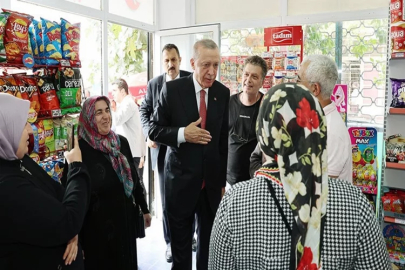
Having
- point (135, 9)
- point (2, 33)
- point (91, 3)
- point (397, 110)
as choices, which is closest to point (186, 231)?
point (2, 33)

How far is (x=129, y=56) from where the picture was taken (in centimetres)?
477

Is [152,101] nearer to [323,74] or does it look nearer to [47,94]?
[47,94]

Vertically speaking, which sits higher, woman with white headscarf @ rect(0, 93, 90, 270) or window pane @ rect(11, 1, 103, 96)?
window pane @ rect(11, 1, 103, 96)

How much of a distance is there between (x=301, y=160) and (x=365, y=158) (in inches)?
97.5

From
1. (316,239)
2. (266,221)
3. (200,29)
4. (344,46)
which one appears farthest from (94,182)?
(344,46)

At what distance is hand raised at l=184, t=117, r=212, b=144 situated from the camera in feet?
7.58

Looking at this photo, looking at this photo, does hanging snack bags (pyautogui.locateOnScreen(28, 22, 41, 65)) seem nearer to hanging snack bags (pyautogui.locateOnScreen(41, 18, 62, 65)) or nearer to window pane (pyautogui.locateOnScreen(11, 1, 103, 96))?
hanging snack bags (pyautogui.locateOnScreen(41, 18, 62, 65))

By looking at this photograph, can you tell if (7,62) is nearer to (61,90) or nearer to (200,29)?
(61,90)

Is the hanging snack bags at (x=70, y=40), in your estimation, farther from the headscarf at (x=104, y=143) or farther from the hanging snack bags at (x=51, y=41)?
the headscarf at (x=104, y=143)

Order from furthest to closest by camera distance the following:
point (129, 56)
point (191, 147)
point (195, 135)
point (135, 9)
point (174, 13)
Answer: point (129, 56), point (174, 13), point (135, 9), point (191, 147), point (195, 135)

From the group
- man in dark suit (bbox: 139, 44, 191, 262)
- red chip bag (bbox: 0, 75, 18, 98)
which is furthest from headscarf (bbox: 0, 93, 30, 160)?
man in dark suit (bbox: 139, 44, 191, 262)

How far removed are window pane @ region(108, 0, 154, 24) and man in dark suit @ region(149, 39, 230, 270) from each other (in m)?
1.91

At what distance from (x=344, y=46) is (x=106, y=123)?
2.71m

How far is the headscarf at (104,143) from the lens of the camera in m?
2.21
